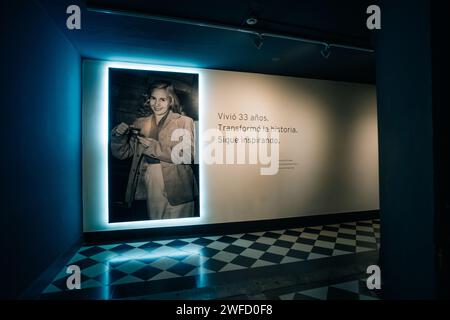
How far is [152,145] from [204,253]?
214cm

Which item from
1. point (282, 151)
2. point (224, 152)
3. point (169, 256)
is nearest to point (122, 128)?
point (224, 152)

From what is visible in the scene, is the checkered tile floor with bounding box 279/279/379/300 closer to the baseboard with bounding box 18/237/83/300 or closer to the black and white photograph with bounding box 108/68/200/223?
the black and white photograph with bounding box 108/68/200/223

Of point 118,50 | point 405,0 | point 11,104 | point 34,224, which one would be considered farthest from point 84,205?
point 405,0

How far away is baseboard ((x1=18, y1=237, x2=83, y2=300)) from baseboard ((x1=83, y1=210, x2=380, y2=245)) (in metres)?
0.54

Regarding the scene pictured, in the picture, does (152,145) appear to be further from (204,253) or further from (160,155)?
(204,253)

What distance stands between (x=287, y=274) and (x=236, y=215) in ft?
6.07

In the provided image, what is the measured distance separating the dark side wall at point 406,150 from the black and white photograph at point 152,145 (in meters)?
3.26

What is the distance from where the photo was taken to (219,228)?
438 cm

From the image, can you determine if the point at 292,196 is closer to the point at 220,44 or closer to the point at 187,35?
the point at 220,44

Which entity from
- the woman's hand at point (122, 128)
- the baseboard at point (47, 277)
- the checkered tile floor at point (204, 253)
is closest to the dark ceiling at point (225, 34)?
the woman's hand at point (122, 128)

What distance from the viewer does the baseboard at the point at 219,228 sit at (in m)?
3.89

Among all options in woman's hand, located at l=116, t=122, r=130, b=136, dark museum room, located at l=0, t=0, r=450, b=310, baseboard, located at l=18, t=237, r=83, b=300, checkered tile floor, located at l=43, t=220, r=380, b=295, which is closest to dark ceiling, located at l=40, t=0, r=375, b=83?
dark museum room, located at l=0, t=0, r=450, b=310

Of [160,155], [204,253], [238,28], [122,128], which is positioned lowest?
[204,253]

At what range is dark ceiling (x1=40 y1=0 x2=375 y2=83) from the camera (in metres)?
2.58
